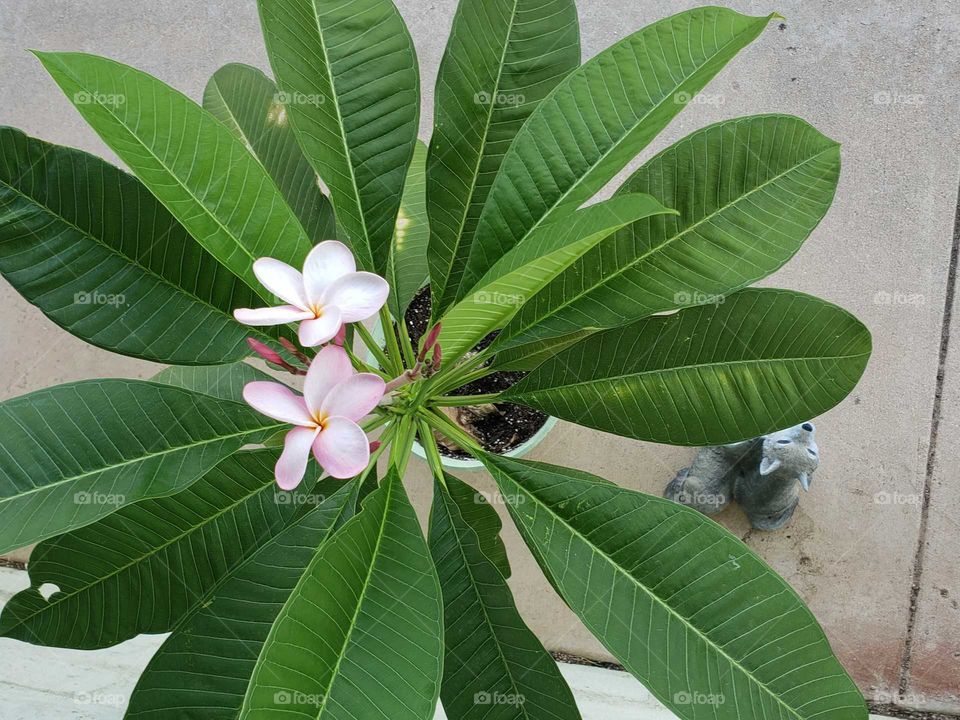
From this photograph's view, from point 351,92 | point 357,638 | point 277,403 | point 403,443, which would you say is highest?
point 351,92

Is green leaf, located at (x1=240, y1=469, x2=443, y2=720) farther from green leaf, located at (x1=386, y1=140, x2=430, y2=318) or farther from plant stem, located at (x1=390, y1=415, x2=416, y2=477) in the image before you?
green leaf, located at (x1=386, y1=140, x2=430, y2=318)

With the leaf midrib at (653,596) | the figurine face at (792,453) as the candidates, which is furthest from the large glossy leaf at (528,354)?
the figurine face at (792,453)

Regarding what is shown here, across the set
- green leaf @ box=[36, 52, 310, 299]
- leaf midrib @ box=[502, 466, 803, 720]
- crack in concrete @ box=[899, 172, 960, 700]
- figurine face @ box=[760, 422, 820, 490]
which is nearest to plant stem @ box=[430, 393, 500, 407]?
leaf midrib @ box=[502, 466, 803, 720]

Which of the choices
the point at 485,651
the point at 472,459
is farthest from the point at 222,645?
the point at 472,459

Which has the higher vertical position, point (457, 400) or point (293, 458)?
point (457, 400)

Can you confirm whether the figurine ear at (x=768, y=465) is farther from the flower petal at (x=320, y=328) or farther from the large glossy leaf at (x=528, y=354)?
the flower petal at (x=320, y=328)

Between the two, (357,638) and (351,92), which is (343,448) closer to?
(357,638)
